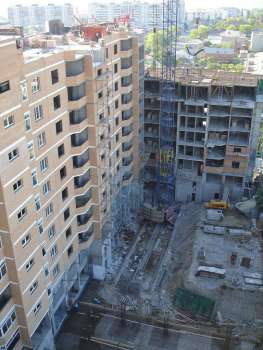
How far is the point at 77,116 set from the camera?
40.7 meters

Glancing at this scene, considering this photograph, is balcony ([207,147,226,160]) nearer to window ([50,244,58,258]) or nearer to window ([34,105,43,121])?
window ([50,244,58,258])

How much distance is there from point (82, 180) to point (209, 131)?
2884cm

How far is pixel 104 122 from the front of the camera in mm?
46188

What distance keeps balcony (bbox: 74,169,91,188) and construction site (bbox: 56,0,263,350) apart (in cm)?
870

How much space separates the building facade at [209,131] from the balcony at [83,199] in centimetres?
2546

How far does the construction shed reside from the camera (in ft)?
149

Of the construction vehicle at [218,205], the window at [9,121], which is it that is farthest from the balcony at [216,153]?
the window at [9,121]

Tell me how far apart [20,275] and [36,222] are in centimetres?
460

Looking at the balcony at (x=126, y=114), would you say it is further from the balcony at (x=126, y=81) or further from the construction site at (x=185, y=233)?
the construction site at (x=185, y=233)

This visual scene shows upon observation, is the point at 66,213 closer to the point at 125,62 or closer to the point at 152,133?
the point at 125,62

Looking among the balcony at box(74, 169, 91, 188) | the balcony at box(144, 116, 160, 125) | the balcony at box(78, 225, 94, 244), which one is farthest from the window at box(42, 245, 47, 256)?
the balcony at box(144, 116, 160, 125)

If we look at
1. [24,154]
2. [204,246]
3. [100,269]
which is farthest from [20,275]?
[204,246]

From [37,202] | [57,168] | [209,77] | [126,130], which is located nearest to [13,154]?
[37,202]

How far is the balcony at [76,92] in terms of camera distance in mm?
38969
